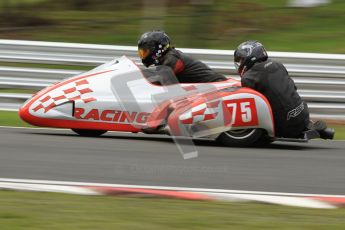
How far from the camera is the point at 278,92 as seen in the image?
353 inches

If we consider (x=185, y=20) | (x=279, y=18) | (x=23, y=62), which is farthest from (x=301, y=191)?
(x=279, y=18)

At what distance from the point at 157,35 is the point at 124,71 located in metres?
0.57

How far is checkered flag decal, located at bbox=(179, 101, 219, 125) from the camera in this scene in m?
8.82

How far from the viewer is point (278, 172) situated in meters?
7.33

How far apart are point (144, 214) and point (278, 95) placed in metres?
3.87

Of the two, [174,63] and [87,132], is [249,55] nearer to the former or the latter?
[174,63]

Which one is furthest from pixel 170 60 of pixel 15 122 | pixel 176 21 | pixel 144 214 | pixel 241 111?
pixel 176 21

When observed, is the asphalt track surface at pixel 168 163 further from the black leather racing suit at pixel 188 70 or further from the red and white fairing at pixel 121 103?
the black leather racing suit at pixel 188 70

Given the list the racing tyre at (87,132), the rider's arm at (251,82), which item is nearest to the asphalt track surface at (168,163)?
the racing tyre at (87,132)

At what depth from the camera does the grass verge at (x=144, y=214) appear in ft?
16.7

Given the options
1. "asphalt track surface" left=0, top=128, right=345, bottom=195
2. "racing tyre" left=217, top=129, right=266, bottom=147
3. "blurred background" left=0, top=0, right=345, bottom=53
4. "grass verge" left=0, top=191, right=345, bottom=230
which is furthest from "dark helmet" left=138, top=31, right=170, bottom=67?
"blurred background" left=0, top=0, right=345, bottom=53

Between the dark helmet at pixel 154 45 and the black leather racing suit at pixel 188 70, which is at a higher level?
the dark helmet at pixel 154 45

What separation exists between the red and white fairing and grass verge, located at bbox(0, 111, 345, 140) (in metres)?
1.44

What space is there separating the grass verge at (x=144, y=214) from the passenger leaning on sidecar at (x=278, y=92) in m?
3.17
